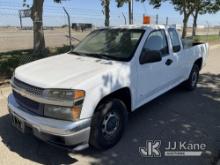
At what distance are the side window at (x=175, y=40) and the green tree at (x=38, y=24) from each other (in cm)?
537

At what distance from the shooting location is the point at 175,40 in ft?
18.4

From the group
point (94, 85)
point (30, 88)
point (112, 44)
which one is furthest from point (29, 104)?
point (112, 44)

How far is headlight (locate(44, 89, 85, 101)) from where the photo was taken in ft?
10.3

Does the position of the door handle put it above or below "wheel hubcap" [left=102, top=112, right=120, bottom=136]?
above

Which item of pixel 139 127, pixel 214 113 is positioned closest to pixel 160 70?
pixel 139 127

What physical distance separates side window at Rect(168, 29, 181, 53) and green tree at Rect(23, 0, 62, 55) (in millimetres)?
5370

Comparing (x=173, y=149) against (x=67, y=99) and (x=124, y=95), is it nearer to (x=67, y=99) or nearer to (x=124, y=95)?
(x=124, y=95)

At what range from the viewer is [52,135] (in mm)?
3195

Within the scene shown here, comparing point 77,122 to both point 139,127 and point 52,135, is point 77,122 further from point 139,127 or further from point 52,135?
point 139,127

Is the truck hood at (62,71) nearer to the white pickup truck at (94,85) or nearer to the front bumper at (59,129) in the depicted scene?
the white pickup truck at (94,85)

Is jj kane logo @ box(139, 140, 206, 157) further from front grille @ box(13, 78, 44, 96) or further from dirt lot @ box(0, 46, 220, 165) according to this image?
front grille @ box(13, 78, 44, 96)

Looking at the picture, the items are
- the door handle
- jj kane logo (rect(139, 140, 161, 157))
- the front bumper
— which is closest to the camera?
the front bumper

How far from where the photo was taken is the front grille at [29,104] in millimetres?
3314

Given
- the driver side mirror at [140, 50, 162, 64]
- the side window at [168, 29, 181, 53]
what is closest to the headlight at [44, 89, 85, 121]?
the driver side mirror at [140, 50, 162, 64]
